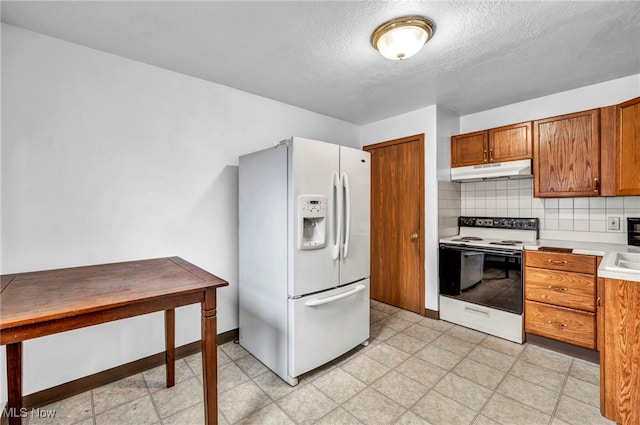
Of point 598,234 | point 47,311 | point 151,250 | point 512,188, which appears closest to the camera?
point 47,311

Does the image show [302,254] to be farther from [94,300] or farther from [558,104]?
[558,104]

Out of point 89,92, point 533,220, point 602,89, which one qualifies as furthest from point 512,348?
point 89,92

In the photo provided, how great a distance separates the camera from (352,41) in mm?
1900

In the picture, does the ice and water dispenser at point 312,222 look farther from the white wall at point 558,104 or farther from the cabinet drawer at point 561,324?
the white wall at point 558,104

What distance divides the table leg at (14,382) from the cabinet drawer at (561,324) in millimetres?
3599

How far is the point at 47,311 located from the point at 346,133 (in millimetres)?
3358

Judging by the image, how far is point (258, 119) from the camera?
9.36ft

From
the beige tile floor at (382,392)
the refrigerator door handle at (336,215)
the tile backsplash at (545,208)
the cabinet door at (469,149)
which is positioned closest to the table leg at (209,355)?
the beige tile floor at (382,392)

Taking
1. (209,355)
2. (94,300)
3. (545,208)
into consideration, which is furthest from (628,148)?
(94,300)

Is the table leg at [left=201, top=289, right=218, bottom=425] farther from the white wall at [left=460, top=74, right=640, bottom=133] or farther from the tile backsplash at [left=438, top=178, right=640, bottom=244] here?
the white wall at [left=460, top=74, right=640, bottom=133]

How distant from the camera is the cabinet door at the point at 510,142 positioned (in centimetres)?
279

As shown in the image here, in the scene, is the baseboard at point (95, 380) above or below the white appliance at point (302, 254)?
below

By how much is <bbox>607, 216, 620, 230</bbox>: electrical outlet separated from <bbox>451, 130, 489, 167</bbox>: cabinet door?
1.16 meters

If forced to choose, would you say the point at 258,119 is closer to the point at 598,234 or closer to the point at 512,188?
the point at 512,188
